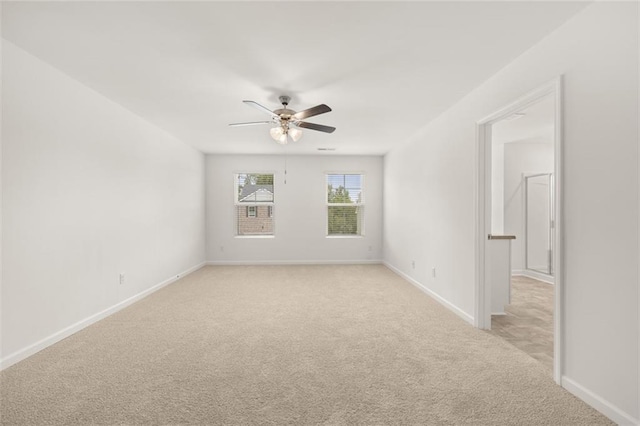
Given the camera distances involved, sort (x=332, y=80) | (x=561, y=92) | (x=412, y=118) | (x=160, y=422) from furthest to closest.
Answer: (x=412, y=118), (x=332, y=80), (x=561, y=92), (x=160, y=422)

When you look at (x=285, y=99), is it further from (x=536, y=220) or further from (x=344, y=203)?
(x=536, y=220)

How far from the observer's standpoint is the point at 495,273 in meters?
3.63

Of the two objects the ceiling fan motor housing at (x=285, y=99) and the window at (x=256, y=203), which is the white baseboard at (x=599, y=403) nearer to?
the ceiling fan motor housing at (x=285, y=99)

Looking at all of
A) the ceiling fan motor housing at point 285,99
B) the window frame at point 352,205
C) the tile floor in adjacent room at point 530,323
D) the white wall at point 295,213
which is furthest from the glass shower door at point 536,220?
the ceiling fan motor housing at point 285,99

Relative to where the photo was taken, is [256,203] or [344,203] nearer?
[256,203]

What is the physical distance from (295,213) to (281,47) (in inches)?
189

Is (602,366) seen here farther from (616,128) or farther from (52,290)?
(52,290)

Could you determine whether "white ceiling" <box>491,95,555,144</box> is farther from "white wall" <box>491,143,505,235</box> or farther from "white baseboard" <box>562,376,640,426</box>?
"white baseboard" <box>562,376,640,426</box>

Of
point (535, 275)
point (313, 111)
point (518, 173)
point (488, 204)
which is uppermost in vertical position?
point (313, 111)

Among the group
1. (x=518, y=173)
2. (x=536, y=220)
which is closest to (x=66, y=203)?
(x=518, y=173)

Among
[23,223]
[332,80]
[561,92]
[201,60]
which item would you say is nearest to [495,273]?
[561,92]

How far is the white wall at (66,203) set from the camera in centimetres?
Result: 240

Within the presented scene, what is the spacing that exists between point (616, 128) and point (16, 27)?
383 centimetres

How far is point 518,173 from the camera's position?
602 cm
